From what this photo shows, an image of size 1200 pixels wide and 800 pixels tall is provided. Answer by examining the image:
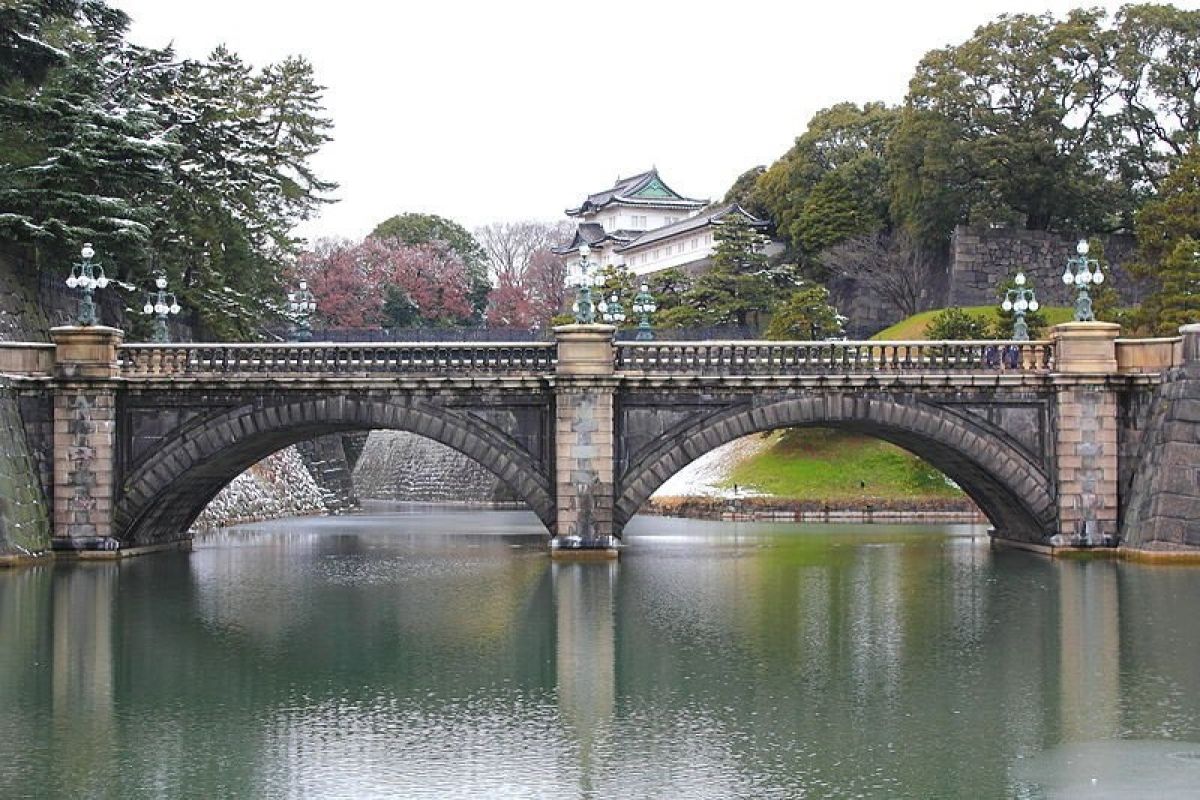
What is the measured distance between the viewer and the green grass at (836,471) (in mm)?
53750

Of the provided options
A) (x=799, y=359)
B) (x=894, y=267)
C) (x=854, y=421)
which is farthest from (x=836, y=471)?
(x=799, y=359)

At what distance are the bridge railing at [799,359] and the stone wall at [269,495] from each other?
18675mm

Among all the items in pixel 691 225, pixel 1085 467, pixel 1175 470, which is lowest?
pixel 1175 470

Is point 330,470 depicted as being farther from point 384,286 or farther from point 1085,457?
point 1085,457

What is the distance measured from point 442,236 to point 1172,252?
59880 mm

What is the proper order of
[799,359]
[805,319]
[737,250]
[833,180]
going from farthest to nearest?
[833,180], [737,250], [805,319], [799,359]

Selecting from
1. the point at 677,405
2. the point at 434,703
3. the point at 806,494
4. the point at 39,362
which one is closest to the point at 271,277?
the point at 806,494

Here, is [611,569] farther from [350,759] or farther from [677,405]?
[350,759]

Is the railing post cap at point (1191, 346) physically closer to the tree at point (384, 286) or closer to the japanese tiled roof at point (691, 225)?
the japanese tiled roof at point (691, 225)

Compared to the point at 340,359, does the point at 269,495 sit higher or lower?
lower

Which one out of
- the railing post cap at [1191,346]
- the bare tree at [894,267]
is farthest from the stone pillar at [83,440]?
the bare tree at [894,267]

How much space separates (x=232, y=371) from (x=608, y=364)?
862 centimetres

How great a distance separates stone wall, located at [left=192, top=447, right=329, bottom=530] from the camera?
50406 mm

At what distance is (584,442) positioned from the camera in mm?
34031
